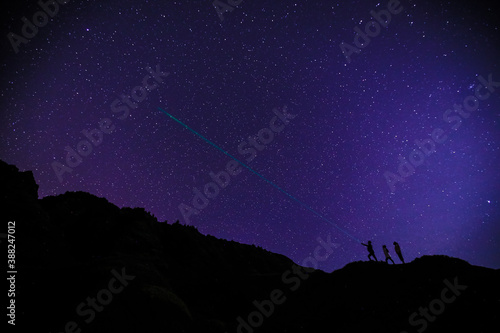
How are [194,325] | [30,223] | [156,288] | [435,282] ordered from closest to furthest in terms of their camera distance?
[435,282] → [194,325] → [156,288] → [30,223]

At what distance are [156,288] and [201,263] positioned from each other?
23197 mm

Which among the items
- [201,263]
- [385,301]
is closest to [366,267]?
[385,301]

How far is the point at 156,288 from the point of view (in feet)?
58.9

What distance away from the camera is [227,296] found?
2658 centimetres

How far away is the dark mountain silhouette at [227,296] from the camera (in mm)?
12891

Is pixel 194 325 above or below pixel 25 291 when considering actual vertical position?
above

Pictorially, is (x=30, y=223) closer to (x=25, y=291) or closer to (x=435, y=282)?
(x=25, y=291)

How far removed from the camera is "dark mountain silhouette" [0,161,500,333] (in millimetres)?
12891

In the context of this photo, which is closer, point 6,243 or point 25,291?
point 25,291

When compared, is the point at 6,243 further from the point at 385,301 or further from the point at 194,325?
the point at 385,301

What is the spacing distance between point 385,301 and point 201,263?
3088cm

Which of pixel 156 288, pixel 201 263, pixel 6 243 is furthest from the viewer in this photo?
pixel 201 263

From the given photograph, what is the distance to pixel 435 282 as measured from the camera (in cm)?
1432

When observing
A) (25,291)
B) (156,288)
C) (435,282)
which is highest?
(435,282)
